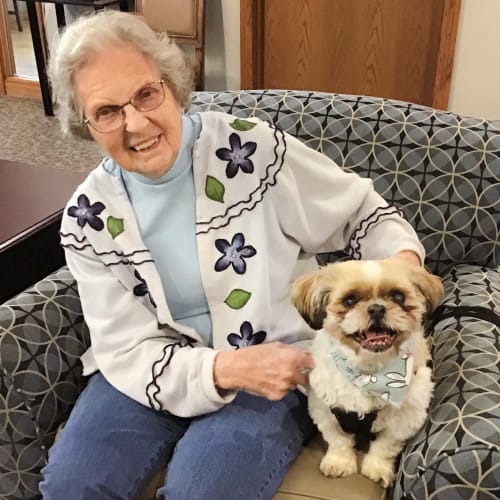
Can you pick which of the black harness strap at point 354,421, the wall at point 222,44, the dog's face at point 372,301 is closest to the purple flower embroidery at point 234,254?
the dog's face at point 372,301

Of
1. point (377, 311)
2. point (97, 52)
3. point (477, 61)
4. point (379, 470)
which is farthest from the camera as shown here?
point (477, 61)

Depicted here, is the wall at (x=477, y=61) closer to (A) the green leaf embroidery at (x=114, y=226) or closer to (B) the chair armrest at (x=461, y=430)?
(B) the chair armrest at (x=461, y=430)

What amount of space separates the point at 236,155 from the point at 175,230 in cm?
19

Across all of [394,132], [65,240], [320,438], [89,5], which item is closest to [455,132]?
[394,132]

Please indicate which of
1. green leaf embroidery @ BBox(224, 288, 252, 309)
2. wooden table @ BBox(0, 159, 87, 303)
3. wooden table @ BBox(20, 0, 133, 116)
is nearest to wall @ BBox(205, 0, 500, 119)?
wooden table @ BBox(20, 0, 133, 116)

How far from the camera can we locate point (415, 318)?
1.10 m

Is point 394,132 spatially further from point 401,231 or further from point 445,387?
point 445,387

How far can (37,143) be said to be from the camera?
3803 mm

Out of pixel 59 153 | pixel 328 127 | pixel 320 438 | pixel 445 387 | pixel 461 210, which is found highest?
pixel 328 127

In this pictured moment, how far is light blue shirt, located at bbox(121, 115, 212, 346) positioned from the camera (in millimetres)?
1344

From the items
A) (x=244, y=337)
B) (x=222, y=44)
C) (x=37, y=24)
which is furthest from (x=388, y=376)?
(x=37, y=24)

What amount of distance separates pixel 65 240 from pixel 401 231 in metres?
0.66

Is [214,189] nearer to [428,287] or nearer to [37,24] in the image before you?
[428,287]

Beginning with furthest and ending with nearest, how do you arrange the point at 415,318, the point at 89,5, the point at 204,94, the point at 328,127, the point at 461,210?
the point at 89,5, the point at 204,94, the point at 328,127, the point at 461,210, the point at 415,318
